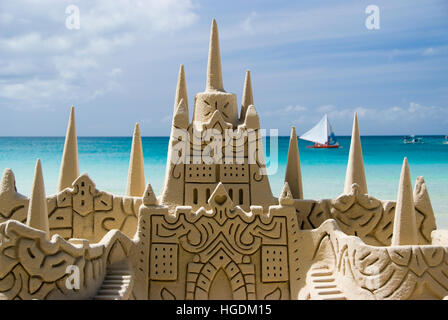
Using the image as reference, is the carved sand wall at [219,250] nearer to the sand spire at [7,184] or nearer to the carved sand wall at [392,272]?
the carved sand wall at [392,272]

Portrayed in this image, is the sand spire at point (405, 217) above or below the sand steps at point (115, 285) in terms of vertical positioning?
above

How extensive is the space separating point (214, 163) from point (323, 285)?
3232mm

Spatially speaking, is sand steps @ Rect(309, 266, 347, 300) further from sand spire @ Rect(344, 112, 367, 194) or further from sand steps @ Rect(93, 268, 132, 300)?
sand steps @ Rect(93, 268, 132, 300)

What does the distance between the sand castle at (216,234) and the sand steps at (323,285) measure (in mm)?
22

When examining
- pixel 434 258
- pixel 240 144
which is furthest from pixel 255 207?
pixel 434 258

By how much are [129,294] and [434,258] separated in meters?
4.92

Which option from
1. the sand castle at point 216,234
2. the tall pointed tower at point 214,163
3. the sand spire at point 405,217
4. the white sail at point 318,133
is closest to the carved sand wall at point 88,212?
the sand castle at point 216,234

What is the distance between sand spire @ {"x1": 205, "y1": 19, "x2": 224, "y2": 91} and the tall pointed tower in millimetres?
933

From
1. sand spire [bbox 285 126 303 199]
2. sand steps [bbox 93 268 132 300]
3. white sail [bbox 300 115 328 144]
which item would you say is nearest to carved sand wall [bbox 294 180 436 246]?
sand spire [bbox 285 126 303 199]

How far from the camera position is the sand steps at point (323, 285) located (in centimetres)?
864

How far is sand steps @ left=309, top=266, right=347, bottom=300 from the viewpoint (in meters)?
8.64

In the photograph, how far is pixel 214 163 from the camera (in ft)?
34.4

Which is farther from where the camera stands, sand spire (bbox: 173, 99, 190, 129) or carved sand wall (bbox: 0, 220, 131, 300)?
sand spire (bbox: 173, 99, 190, 129)
